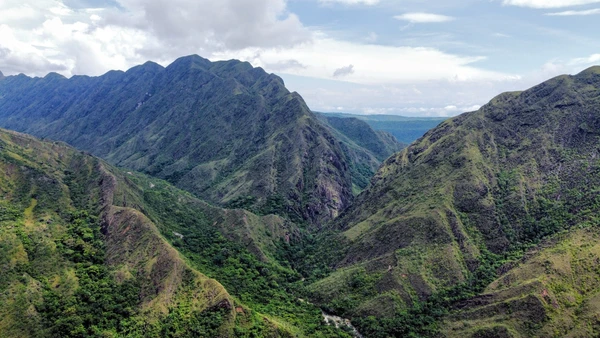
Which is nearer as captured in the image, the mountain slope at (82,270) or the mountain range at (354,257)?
the mountain slope at (82,270)

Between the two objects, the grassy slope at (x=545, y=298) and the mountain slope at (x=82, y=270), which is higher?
the mountain slope at (x=82, y=270)

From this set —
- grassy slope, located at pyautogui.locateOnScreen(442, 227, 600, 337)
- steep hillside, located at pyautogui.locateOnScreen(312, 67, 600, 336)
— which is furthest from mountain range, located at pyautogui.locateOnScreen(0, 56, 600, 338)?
steep hillside, located at pyautogui.locateOnScreen(312, 67, 600, 336)

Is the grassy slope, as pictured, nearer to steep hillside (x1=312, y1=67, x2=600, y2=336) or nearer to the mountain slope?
steep hillside (x1=312, y1=67, x2=600, y2=336)

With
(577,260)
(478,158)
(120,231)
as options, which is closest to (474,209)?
(478,158)

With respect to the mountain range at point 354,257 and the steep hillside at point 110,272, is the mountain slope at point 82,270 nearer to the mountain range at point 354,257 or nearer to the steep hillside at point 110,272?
the steep hillside at point 110,272

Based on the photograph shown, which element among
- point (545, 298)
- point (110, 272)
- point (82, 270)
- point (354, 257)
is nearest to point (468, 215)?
point (354, 257)

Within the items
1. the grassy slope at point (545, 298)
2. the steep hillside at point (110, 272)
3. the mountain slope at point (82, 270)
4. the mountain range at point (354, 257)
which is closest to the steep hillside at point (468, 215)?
the mountain range at point (354, 257)

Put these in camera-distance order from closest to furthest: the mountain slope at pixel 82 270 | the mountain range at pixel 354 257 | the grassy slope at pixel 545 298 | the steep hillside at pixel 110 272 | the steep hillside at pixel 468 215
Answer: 1. the mountain slope at pixel 82 270
2. the grassy slope at pixel 545 298
3. the steep hillside at pixel 110 272
4. the mountain range at pixel 354 257
5. the steep hillside at pixel 468 215
